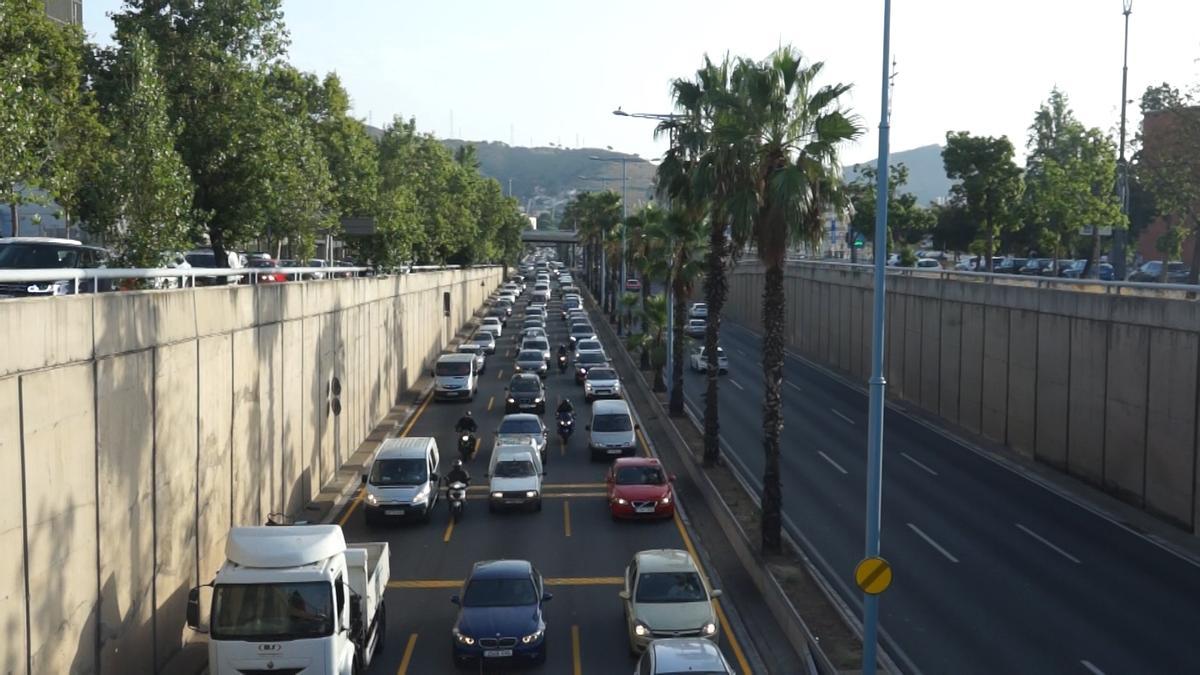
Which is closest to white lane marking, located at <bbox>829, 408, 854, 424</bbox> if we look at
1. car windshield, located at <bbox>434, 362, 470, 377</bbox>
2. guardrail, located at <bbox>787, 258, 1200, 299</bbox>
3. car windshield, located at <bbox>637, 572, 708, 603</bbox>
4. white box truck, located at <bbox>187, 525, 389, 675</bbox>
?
guardrail, located at <bbox>787, 258, 1200, 299</bbox>

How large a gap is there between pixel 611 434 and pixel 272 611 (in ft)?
68.8

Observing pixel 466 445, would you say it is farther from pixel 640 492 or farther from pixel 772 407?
pixel 772 407

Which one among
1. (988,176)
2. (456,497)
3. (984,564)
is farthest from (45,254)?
(988,176)

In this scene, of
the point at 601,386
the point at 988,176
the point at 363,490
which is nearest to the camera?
the point at 363,490

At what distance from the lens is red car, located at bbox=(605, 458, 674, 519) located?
27.1m

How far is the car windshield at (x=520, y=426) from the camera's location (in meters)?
35.3

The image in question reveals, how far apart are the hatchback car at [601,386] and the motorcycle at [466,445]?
40.6ft

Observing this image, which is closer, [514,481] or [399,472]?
[399,472]

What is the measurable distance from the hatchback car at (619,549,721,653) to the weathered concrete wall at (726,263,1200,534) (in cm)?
1413

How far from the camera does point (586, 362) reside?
54406 millimetres

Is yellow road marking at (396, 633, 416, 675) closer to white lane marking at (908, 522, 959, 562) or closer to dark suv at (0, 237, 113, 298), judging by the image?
dark suv at (0, 237, 113, 298)

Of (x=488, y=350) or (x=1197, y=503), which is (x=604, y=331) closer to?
(x=488, y=350)

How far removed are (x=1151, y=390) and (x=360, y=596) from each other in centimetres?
2118

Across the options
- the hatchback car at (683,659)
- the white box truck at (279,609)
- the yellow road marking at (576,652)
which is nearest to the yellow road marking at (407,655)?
the white box truck at (279,609)
